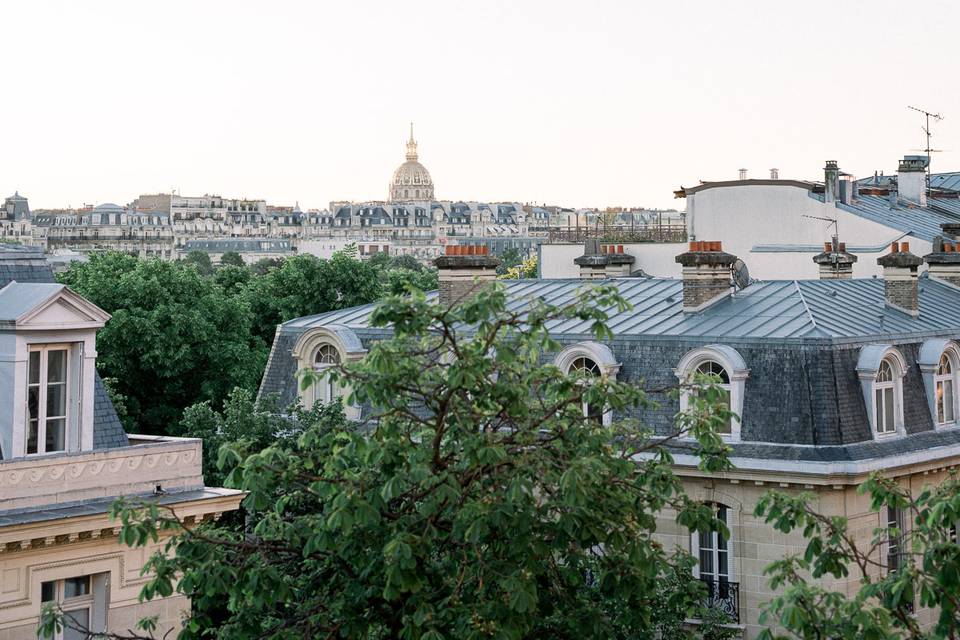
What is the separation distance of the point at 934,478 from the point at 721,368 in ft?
12.6

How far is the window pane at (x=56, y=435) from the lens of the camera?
18.3 metres

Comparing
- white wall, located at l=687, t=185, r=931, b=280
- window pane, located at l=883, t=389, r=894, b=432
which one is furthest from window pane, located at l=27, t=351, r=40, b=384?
white wall, located at l=687, t=185, r=931, b=280

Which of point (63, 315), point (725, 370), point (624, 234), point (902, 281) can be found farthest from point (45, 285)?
point (624, 234)

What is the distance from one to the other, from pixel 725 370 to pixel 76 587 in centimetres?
1074

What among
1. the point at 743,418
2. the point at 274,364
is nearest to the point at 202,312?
the point at 274,364

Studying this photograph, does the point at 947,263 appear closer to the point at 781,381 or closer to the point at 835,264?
the point at 835,264

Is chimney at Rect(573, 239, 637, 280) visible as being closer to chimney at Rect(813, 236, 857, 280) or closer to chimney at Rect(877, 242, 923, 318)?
chimney at Rect(813, 236, 857, 280)

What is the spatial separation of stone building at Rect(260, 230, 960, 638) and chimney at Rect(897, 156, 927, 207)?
26.8 m

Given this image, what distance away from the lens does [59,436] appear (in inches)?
725

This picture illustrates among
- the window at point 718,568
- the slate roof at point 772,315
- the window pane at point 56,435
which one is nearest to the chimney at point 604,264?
the slate roof at point 772,315

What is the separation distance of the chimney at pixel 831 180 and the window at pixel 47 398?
31.5 m

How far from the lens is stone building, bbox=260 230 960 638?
926 inches

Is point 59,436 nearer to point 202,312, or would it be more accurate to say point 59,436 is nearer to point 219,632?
point 219,632

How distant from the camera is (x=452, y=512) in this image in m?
14.9
